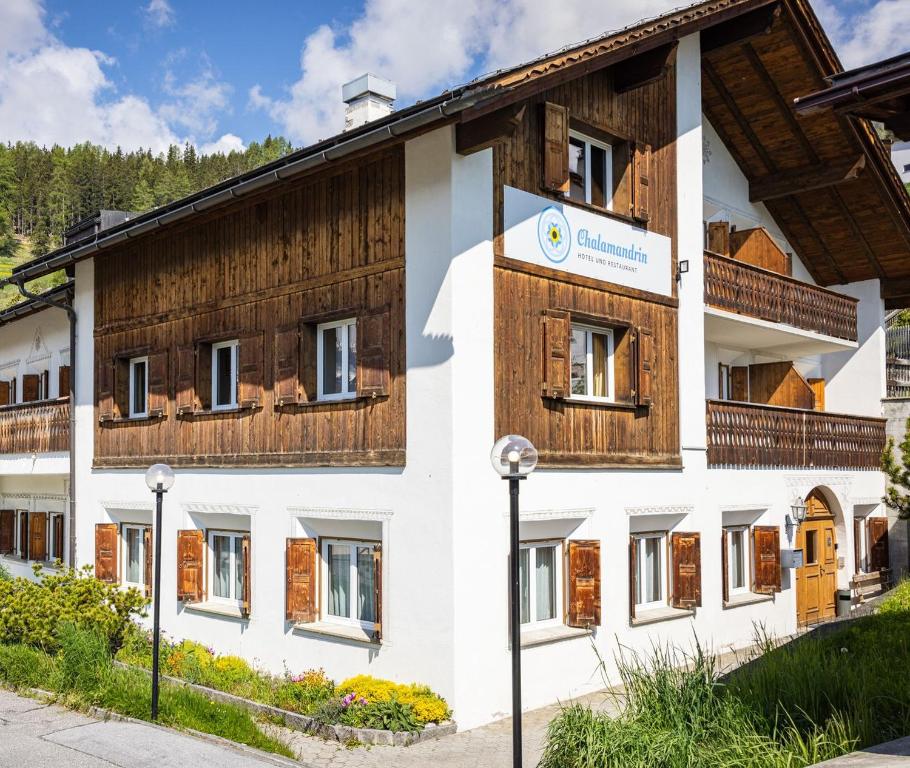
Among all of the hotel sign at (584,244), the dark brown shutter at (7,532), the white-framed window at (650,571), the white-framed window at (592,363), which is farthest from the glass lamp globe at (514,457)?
the dark brown shutter at (7,532)

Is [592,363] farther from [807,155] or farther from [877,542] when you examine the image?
[877,542]

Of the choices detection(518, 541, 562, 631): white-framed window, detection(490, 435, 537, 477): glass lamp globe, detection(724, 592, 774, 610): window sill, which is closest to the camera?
detection(490, 435, 537, 477): glass lamp globe

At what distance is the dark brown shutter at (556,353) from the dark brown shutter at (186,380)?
19.0ft

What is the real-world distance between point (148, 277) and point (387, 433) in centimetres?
633

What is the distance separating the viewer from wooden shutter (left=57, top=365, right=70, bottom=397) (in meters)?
20.0

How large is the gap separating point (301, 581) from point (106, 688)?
2615mm

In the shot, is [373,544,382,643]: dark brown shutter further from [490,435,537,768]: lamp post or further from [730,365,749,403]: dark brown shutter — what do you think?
[730,365,749,403]: dark brown shutter

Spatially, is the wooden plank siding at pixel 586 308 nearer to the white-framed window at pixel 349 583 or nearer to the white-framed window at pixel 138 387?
the white-framed window at pixel 349 583

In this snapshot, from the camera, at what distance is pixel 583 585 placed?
12.4m

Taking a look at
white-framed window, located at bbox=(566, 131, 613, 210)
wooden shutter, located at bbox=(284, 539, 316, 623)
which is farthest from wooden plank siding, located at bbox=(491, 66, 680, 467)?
wooden shutter, located at bbox=(284, 539, 316, 623)

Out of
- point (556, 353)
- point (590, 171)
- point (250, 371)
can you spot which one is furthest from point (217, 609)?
point (590, 171)

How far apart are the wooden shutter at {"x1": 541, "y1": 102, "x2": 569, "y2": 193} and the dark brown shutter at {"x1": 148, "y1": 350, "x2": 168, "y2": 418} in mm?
6904

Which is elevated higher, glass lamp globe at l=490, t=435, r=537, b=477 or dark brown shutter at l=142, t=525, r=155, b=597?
glass lamp globe at l=490, t=435, r=537, b=477

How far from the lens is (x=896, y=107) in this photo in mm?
7438
